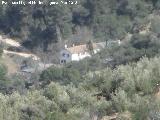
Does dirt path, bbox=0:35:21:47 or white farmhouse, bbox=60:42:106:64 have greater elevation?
dirt path, bbox=0:35:21:47

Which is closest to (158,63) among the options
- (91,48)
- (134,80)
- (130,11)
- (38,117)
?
(134,80)

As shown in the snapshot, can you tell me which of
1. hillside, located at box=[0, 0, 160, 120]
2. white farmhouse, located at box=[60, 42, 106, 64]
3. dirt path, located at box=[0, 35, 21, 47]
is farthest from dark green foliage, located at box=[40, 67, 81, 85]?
dirt path, located at box=[0, 35, 21, 47]

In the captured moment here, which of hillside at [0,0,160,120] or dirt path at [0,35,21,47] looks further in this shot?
dirt path at [0,35,21,47]

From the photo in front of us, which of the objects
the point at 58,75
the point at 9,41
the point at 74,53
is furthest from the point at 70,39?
the point at 58,75

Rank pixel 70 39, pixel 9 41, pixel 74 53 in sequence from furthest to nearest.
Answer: pixel 9 41
pixel 70 39
pixel 74 53

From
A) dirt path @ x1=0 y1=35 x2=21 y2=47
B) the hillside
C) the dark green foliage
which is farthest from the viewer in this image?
dirt path @ x1=0 y1=35 x2=21 y2=47

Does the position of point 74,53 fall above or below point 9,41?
below

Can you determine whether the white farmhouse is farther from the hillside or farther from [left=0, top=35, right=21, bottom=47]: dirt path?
[left=0, top=35, right=21, bottom=47]: dirt path

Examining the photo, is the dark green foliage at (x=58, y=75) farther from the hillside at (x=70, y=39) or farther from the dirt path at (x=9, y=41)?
the dirt path at (x=9, y=41)

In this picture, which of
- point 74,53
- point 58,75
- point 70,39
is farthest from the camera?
point 70,39

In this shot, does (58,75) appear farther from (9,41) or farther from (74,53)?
(9,41)

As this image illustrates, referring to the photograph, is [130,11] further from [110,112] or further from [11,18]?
[110,112]
